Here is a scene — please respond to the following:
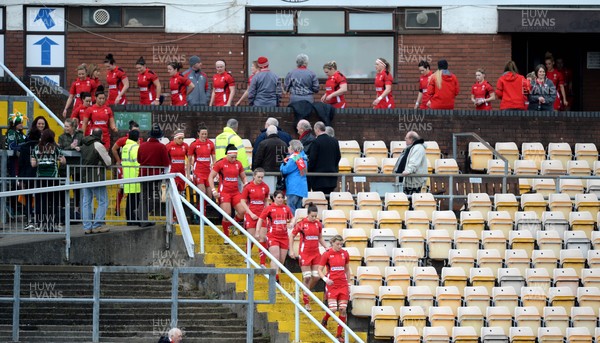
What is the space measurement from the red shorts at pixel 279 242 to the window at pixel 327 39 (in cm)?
956

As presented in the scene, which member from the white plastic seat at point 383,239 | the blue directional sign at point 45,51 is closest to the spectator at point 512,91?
the white plastic seat at point 383,239

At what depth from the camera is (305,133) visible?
2670 centimetres

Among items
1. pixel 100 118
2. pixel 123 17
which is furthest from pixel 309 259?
pixel 123 17

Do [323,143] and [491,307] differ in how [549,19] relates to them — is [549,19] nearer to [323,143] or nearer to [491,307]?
[323,143]

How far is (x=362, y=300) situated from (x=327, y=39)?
10601 millimetres

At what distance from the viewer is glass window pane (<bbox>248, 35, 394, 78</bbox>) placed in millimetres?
32812

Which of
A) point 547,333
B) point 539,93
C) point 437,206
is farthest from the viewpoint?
point 539,93

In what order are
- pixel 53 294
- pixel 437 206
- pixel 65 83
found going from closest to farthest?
pixel 53 294, pixel 437 206, pixel 65 83

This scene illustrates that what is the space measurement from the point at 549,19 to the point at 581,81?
2158 mm

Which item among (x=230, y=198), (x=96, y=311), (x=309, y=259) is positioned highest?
(x=230, y=198)

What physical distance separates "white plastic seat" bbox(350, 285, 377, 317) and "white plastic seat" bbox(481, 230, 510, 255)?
289 cm

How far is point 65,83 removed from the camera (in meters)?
32.6

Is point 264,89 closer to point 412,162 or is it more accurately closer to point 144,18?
point 412,162

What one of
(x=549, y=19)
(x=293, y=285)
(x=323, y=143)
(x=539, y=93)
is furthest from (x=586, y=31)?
(x=293, y=285)
